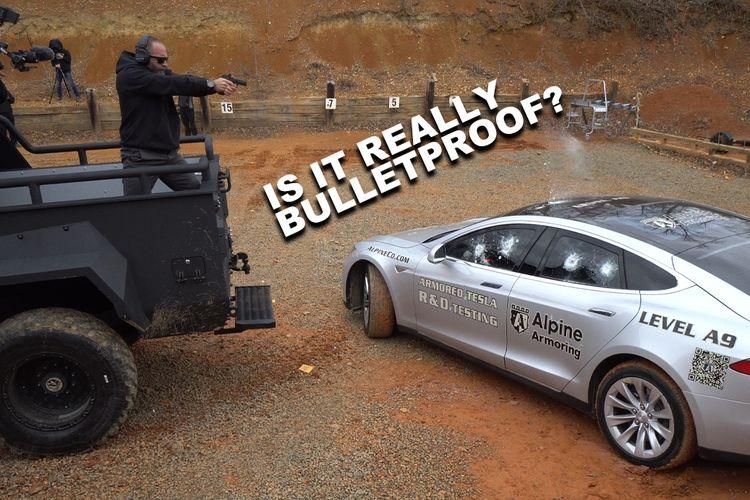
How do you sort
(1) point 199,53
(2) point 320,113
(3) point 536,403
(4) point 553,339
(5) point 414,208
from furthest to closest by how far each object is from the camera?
(1) point 199,53, (2) point 320,113, (5) point 414,208, (3) point 536,403, (4) point 553,339

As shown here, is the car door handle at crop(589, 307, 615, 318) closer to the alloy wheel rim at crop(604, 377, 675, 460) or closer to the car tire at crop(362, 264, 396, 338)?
the alloy wheel rim at crop(604, 377, 675, 460)

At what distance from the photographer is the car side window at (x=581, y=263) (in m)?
4.27

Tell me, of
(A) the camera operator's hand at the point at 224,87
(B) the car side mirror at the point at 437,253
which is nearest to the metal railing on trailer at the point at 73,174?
(A) the camera operator's hand at the point at 224,87

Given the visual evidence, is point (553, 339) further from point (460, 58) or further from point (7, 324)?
point (460, 58)

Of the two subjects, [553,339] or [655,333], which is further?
[553,339]

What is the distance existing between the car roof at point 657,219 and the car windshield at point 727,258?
0.19 ft

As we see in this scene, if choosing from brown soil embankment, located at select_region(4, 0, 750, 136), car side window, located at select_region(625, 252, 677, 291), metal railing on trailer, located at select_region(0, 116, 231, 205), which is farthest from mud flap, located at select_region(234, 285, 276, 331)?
brown soil embankment, located at select_region(4, 0, 750, 136)

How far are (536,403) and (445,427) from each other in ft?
2.65

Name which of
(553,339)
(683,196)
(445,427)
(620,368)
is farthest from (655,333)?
(683,196)

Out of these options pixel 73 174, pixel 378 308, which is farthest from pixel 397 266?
pixel 73 174

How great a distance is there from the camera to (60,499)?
3.77 m

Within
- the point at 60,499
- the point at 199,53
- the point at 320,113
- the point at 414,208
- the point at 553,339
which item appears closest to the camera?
the point at 60,499

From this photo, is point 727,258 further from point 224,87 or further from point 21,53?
point 21,53

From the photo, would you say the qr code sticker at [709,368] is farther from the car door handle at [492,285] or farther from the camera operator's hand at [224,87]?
the camera operator's hand at [224,87]
